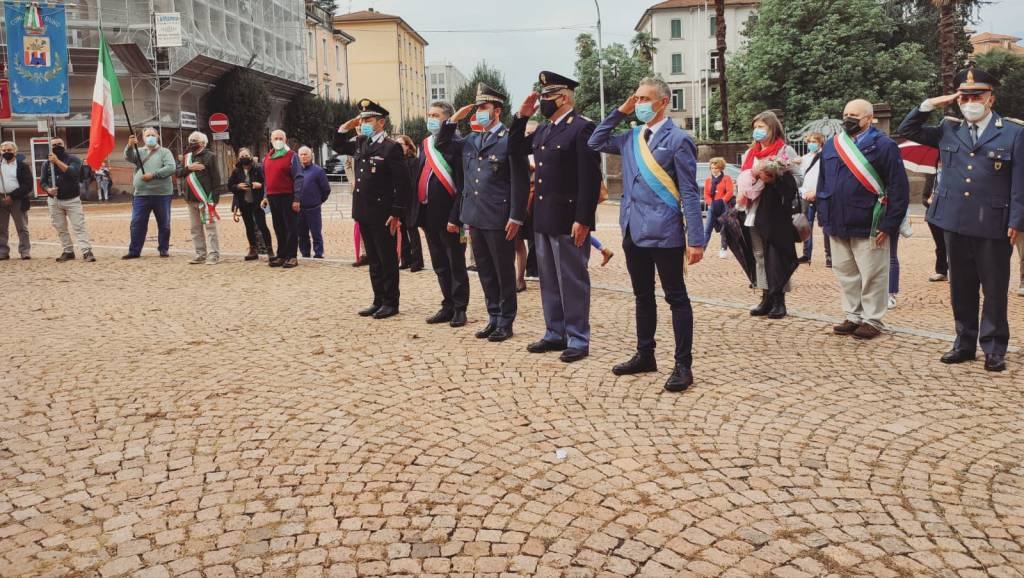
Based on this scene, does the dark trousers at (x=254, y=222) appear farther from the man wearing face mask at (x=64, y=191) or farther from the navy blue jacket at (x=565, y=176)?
the navy blue jacket at (x=565, y=176)

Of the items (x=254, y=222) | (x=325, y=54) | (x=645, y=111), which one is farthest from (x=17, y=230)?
(x=325, y=54)

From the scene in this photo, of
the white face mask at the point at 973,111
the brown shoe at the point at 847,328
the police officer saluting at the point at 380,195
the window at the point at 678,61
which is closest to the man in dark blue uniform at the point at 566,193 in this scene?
the police officer saluting at the point at 380,195

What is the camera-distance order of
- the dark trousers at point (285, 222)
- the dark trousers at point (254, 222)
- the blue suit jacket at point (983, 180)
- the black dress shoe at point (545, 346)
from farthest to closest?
1. the dark trousers at point (254, 222)
2. the dark trousers at point (285, 222)
3. the black dress shoe at point (545, 346)
4. the blue suit jacket at point (983, 180)

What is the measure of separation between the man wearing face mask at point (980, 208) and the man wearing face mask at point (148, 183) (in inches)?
468

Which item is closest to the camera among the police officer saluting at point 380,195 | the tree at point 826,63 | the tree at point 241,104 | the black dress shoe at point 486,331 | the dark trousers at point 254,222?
the black dress shoe at point 486,331

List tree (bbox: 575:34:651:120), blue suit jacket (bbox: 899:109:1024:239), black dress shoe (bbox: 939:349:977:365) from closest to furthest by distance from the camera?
blue suit jacket (bbox: 899:109:1024:239)
black dress shoe (bbox: 939:349:977:365)
tree (bbox: 575:34:651:120)

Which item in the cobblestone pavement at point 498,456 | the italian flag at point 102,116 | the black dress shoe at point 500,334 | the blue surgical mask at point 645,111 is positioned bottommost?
the cobblestone pavement at point 498,456

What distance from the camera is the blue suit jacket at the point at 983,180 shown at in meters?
6.41

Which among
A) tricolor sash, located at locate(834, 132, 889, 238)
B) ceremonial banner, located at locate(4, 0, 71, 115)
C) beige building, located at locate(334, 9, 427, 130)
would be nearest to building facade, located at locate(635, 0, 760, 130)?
beige building, located at locate(334, 9, 427, 130)

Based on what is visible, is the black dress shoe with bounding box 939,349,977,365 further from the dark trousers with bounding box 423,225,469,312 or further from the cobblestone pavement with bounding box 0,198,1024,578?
the dark trousers with bounding box 423,225,469,312

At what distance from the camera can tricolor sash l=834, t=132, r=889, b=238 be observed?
7.45m

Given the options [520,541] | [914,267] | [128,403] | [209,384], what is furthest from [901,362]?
[914,267]

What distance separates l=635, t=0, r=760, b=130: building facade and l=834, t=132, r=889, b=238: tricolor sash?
7739 centimetres

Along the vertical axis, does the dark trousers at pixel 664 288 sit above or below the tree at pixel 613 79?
below
